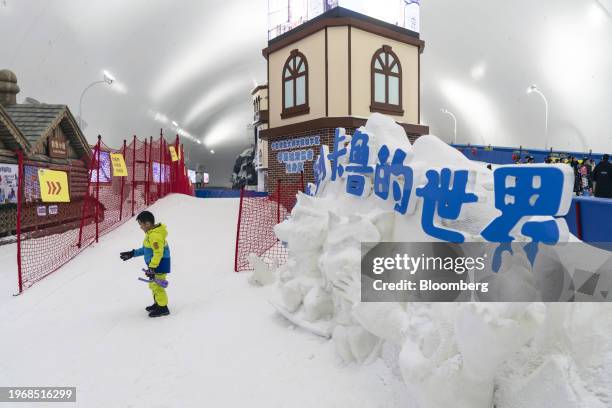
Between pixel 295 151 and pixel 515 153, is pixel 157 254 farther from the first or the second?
pixel 515 153

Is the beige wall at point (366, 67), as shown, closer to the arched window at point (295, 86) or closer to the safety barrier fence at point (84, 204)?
the arched window at point (295, 86)

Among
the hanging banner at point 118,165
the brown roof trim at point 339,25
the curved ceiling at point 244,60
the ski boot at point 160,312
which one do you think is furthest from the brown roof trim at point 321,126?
the ski boot at point 160,312

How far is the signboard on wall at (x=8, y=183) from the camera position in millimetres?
8922

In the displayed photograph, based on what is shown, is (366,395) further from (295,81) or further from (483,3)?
(483,3)

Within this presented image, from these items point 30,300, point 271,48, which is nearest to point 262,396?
point 30,300

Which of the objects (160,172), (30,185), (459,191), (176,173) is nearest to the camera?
(459,191)

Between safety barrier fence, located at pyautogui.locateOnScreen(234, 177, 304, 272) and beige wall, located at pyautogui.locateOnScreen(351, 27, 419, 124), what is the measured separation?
14.0ft

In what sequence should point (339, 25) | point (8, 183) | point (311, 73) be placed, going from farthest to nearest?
1. point (311, 73)
2. point (339, 25)
3. point (8, 183)

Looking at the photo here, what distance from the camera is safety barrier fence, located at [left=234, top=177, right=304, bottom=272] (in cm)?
704

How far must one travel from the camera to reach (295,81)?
1212 cm

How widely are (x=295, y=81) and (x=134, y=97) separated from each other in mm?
9850

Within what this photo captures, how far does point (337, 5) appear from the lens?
36.6 feet

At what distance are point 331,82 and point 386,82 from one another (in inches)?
75.7

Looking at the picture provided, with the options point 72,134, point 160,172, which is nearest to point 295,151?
point 160,172
